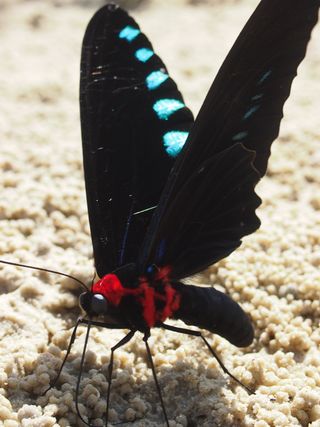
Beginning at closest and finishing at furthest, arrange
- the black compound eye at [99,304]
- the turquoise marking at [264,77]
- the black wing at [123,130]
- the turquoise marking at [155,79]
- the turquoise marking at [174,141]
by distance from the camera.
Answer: the black compound eye at [99,304], the turquoise marking at [264,77], the black wing at [123,130], the turquoise marking at [174,141], the turquoise marking at [155,79]

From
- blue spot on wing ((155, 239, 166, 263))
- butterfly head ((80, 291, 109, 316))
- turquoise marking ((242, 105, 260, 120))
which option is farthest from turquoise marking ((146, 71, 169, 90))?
butterfly head ((80, 291, 109, 316))

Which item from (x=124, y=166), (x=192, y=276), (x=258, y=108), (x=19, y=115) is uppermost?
(x=258, y=108)

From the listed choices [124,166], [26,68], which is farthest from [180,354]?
[26,68]

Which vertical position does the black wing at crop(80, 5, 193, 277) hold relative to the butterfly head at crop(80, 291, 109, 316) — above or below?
above

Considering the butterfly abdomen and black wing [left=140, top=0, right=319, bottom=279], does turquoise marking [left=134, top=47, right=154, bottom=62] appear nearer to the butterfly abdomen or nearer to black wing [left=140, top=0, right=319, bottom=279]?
black wing [left=140, top=0, right=319, bottom=279]

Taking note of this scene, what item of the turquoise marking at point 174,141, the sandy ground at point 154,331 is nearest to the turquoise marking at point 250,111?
the turquoise marking at point 174,141

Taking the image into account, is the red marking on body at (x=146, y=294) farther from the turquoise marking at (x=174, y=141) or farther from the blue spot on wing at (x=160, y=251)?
the turquoise marking at (x=174, y=141)

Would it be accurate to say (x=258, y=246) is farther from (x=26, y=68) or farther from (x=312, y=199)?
(x=26, y=68)
